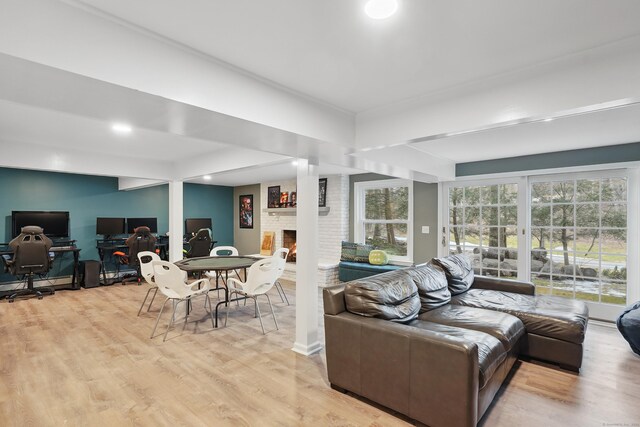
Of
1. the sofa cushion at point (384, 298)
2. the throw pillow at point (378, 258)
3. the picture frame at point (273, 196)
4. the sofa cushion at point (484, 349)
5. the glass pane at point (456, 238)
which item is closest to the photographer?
the sofa cushion at point (484, 349)

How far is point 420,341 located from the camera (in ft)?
6.76

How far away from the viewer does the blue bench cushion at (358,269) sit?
5571 mm

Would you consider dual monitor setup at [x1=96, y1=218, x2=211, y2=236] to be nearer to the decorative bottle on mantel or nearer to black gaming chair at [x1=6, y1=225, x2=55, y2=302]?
black gaming chair at [x1=6, y1=225, x2=55, y2=302]

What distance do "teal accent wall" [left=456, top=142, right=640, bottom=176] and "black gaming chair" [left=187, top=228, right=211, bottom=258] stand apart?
190 inches

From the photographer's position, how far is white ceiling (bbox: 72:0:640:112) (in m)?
1.45

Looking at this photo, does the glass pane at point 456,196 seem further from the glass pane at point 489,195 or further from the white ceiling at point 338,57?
the white ceiling at point 338,57

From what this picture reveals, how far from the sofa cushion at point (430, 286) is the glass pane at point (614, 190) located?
8.04ft

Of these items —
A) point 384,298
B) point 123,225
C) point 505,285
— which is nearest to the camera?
point 384,298

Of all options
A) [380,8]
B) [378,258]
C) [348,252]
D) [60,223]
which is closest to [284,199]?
[348,252]

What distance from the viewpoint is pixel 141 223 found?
285 inches

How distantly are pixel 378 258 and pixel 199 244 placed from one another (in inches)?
138

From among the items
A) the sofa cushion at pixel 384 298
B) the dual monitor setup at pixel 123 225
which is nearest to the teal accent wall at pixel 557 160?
the sofa cushion at pixel 384 298

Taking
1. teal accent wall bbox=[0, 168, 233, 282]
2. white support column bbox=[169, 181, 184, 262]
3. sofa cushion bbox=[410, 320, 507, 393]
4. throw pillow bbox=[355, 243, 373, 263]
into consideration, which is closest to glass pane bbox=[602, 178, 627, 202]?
sofa cushion bbox=[410, 320, 507, 393]

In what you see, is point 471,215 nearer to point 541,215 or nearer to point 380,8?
point 541,215
